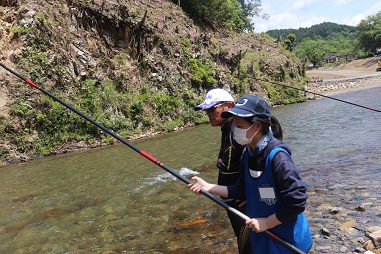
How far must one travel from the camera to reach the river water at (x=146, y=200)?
211 inches

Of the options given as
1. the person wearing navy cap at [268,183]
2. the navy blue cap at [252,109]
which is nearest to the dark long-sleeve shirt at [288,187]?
the person wearing navy cap at [268,183]

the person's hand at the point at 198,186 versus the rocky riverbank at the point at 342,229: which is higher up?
the person's hand at the point at 198,186

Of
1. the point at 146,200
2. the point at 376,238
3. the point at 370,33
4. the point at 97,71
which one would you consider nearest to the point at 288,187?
the point at 376,238

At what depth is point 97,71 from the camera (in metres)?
18.5

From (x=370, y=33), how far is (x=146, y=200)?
10213 centimetres

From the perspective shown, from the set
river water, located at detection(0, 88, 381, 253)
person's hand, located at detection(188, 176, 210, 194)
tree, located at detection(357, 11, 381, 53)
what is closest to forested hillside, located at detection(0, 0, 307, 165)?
river water, located at detection(0, 88, 381, 253)

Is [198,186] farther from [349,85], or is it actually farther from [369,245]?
[349,85]

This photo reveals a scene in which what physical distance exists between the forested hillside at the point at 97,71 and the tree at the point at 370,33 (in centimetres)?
7970

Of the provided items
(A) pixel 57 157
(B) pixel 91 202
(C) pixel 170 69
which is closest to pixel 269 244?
(B) pixel 91 202

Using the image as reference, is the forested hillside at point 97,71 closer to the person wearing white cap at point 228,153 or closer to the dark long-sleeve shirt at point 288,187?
the person wearing white cap at point 228,153

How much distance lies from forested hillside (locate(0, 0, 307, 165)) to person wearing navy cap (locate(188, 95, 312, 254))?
44.8 ft

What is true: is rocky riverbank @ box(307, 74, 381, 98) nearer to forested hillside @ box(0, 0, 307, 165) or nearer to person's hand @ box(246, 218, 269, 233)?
forested hillside @ box(0, 0, 307, 165)

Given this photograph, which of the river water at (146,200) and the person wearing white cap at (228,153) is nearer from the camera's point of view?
the person wearing white cap at (228,153)

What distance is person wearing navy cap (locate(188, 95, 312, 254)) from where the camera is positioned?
2.22 metres
